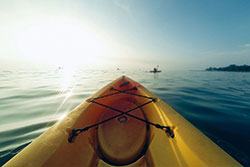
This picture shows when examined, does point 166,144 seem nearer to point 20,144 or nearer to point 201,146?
point 201,146

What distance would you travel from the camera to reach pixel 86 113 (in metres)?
1.90

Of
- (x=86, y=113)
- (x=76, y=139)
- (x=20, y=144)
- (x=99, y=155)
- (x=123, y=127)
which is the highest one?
(x=86, y=113)

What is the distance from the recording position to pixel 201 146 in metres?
1.00

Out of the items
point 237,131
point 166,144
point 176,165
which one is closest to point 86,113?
point 166,144

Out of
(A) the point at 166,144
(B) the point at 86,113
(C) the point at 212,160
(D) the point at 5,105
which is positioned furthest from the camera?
(D) the point at 5,105

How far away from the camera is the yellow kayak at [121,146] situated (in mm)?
928

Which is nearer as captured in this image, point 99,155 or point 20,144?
point 99,155

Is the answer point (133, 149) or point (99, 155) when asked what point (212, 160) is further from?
point (99, 155)

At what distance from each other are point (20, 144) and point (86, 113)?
1516 millimetres

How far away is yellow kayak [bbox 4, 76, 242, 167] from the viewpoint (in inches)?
36.5

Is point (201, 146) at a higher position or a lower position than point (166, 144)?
higher

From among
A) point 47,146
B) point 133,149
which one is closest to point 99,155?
point 133,149

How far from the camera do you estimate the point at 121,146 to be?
1.51m

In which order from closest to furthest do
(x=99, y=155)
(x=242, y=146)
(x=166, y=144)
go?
(x=166, y=144)
(x=99, y=155)
(x=242, y=146)
